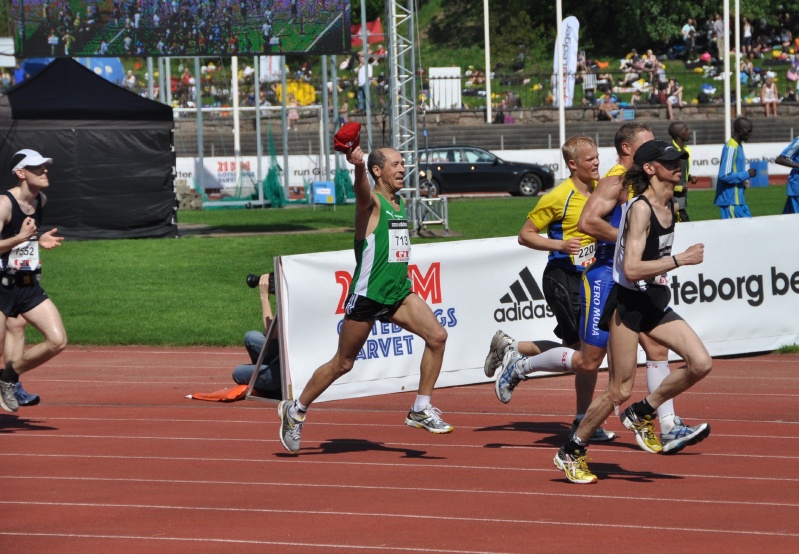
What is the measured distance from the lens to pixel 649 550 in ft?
19.8

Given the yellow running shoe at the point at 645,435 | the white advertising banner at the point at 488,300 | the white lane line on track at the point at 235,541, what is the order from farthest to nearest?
the white advertising banner at the point at 488,300 → the yellow running shoe at the point at 645,435 → the white lane line on track at the point at 235,541

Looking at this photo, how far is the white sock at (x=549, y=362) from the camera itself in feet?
28.0

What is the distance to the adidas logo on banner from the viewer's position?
38.6ft

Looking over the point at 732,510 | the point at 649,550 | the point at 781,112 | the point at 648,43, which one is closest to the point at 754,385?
the point at 732,510

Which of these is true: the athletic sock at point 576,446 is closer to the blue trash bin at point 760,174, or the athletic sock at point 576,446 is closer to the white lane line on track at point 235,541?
the white lane line on track at point 235,541

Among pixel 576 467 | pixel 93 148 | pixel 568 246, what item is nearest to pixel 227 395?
pixel 568 246

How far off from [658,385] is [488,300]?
11.4 feet

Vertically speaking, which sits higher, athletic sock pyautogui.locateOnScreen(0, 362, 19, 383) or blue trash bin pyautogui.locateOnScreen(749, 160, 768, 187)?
blue trash bin pyautogui.locateOnScreen(749, 160, 768, 187)

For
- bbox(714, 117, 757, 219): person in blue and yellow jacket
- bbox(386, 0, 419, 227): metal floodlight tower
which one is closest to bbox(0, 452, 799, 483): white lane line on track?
bbox(714, 117, 757, 219): person in blue and yellow jacket

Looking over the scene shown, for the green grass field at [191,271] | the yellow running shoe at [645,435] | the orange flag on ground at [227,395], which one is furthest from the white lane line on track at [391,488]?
the green grass field at [191,271]

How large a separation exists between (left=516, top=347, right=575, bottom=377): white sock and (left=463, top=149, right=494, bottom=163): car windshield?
3143 cm

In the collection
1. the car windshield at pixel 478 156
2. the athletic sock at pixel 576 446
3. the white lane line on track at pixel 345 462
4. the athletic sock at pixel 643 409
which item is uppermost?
the car windshield at pixel 478 156

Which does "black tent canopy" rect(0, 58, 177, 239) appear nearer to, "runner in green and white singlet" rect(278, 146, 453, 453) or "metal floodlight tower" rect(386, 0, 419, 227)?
"metal floodlight tower" rect(386, 0, 419, 227)

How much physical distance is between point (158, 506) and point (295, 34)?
20.8 meters
